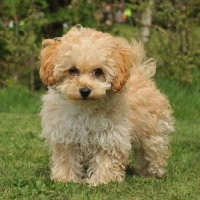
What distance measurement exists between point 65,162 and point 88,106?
1.76 ft

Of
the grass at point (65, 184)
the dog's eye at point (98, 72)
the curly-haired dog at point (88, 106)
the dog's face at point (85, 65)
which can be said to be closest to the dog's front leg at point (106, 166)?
the curly-haired dog at point (88, 106)

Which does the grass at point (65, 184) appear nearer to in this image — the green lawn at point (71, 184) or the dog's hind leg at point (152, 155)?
the green lawn at point (71, 184)

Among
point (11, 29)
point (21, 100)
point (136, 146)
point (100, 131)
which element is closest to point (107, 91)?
point (100, 131)

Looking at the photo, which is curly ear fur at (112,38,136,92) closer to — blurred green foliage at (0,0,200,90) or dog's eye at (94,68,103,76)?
dog's eye at (94,68,103,76)

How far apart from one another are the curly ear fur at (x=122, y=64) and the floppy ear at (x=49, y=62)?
0.49 m

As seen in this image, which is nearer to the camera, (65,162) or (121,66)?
(121,66)

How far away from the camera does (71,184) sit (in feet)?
16.2

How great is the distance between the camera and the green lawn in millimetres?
4707

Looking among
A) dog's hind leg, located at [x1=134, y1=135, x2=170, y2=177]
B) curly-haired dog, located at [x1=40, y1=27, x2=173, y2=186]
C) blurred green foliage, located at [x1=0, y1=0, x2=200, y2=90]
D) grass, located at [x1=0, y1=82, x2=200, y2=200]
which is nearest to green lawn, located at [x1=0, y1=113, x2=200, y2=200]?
grass, located at [x1=0, y1=82, x2=200, y2=200]

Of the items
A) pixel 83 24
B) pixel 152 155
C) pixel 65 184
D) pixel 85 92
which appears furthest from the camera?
pixel 83 24

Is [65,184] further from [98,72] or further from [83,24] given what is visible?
[83,24]

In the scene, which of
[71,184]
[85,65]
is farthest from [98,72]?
[71,184]

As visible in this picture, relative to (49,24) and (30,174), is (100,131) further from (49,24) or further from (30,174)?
(49,24)

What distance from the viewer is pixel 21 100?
10.6 metres
